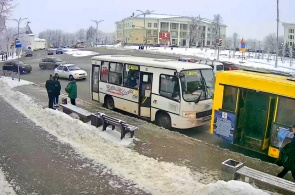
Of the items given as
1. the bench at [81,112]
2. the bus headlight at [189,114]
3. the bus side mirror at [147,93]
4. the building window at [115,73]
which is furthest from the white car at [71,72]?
the bus headlight at [189,114]

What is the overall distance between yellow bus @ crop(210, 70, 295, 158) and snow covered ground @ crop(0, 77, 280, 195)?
284 centimetres

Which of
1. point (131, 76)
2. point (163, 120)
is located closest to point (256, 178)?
point (163, 120)

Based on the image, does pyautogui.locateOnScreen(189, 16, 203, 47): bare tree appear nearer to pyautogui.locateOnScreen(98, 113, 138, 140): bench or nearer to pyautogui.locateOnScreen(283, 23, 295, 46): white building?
pyautogui.locateOnScreen(283, 23, 295, 46): white building

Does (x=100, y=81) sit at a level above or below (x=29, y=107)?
above

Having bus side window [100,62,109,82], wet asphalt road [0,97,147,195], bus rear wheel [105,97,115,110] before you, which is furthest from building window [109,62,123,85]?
wet asphalt road [0,97,147,195]

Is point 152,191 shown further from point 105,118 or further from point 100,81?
point 100,81

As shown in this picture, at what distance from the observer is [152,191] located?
23.7ft

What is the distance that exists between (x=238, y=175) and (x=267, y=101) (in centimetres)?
338

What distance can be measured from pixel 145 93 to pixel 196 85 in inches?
88.7

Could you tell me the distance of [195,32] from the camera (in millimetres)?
125062

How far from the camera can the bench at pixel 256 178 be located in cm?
698

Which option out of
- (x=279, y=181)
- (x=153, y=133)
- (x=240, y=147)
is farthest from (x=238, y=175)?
(x=153, y=133)

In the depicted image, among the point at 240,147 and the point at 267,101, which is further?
the point at 240,147

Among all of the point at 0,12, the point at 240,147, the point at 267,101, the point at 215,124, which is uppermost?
the point at 0,12
